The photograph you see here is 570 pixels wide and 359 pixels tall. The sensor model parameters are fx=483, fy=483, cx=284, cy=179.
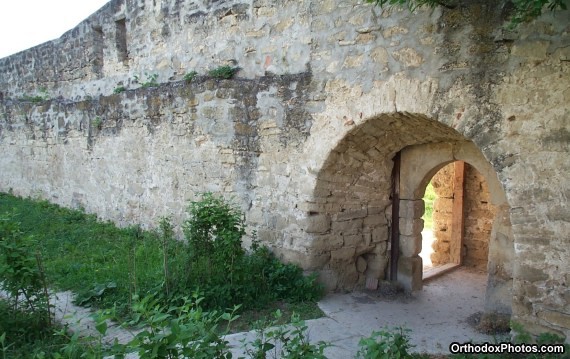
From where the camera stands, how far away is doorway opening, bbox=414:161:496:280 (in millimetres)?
7500

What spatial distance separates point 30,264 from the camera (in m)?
3.80

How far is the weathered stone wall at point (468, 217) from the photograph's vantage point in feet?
24.5

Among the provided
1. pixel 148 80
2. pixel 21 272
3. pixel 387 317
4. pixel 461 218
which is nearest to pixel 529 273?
A: pixel 387 317

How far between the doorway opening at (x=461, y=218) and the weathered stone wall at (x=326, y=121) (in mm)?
2288

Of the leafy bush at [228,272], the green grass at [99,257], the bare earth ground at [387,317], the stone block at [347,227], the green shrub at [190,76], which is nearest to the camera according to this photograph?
the bare earth ground at [387,317]

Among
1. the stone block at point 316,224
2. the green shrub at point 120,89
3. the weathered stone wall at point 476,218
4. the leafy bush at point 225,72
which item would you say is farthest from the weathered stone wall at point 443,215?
the green shrub at point 120,89

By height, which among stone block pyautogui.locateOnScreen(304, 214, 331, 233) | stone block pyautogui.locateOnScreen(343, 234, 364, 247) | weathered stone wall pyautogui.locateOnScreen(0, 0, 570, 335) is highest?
weathered stone wall pyautogui.locateOnScreen(0, 0, 570, 335)

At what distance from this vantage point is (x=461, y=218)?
25.1 ft

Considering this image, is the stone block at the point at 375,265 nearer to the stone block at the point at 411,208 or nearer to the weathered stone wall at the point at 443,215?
the stone block at the point at 411,208

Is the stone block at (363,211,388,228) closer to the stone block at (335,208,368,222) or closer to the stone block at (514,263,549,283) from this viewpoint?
the stone block at (335,208,368,222)

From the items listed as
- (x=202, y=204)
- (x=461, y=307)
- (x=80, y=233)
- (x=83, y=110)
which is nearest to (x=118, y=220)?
(x=80, y=233)

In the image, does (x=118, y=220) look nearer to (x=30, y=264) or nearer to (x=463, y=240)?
(x=30, y=264)

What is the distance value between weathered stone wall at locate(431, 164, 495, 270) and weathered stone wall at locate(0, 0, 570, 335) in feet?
7.60

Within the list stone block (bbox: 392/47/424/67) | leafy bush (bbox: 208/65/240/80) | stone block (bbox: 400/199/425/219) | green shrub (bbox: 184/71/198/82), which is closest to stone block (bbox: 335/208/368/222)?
stone block (bbox: 400/199/425/219)
